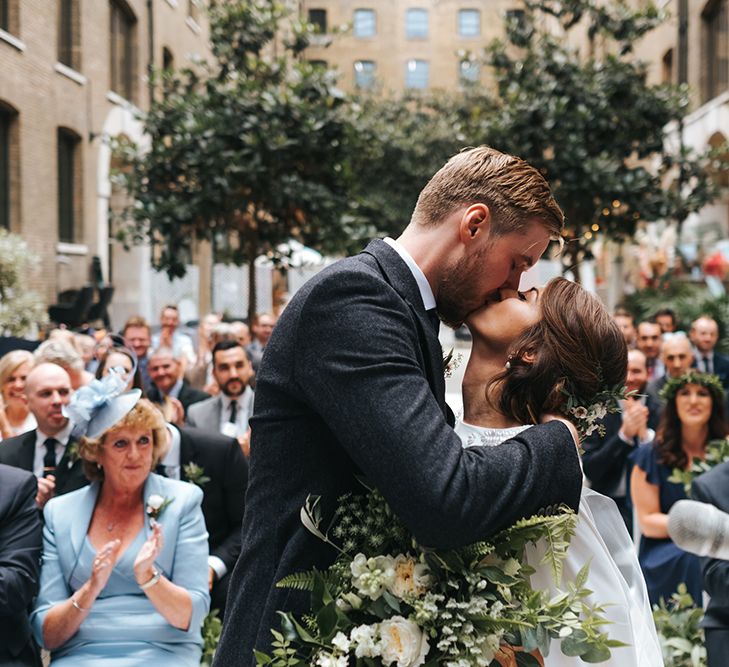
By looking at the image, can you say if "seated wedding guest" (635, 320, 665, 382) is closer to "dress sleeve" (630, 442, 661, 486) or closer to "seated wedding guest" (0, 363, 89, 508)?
"dress sleeve" (630, 442, 661, 486)

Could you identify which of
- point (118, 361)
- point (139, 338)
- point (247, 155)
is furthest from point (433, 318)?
point (247, 155)

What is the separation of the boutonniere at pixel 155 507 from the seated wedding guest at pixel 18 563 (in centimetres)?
45

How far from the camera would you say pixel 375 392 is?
72.1 inches

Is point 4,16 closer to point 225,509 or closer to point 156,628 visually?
point 225,509

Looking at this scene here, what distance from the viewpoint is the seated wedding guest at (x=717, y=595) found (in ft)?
12.5

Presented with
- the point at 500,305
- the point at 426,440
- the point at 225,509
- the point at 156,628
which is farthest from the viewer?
the point at 225,509

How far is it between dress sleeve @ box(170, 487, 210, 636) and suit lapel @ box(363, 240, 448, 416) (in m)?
2.48

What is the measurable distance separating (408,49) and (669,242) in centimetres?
4602

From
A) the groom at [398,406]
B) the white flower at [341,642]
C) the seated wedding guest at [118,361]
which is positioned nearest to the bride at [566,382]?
the groom at [398,406]

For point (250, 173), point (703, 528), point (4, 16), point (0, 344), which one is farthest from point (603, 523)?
point (4, 16)

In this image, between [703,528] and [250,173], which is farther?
[250,173]

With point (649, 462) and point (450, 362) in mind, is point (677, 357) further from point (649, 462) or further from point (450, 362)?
point (450, 362)

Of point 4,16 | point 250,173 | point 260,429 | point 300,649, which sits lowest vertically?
point 300,649

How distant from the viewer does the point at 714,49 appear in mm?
23062
